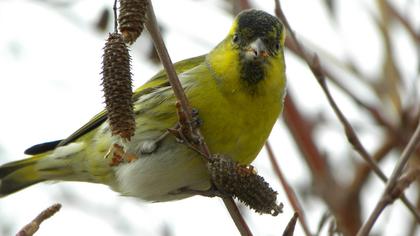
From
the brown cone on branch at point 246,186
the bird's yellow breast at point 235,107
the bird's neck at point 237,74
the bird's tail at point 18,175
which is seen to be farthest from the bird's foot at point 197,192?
the bird's tail at point 18,175

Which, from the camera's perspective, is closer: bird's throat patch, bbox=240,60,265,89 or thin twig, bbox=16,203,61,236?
thin twig, bbox=16,203,61,236

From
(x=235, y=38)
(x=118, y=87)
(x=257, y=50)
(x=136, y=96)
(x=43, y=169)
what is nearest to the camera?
(x=118, y=87)

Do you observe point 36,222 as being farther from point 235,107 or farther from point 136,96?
point 136,96

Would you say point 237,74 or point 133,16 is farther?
point 237,74

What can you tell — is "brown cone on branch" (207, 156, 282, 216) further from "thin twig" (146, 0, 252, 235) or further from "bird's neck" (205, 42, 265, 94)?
"bird's neck" (205, 42, 265, 94)

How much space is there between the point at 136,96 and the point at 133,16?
175 cm

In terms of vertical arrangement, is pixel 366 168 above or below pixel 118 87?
below

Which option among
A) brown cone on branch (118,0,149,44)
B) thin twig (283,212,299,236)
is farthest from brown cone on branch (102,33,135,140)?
thin twig (283,212,299,236)

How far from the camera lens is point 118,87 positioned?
241 centimetres

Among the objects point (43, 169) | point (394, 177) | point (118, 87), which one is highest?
point (43, 169)

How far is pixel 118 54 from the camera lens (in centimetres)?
239

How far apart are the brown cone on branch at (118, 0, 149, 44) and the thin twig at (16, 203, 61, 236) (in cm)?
60

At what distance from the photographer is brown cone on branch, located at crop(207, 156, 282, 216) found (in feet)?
8.68

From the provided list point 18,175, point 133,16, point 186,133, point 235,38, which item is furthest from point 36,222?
point 18,175
